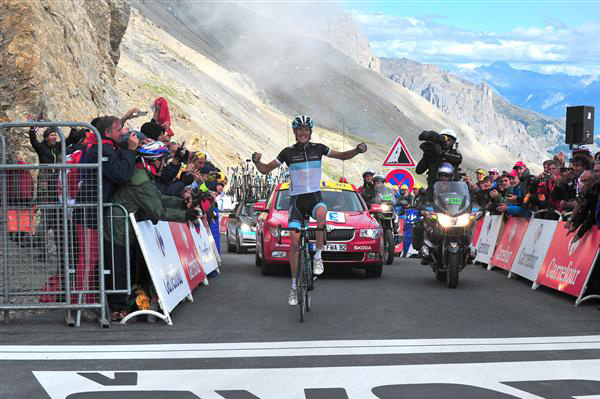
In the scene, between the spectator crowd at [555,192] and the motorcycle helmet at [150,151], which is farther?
the spectator crowd at [555,192]

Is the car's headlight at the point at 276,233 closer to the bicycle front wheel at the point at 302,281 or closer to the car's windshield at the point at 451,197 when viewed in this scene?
the car's windshield at the point at 451,197

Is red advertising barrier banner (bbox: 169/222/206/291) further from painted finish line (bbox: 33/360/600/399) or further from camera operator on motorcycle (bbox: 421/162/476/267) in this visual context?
painted finish line (bbox: 33/360/600/399)

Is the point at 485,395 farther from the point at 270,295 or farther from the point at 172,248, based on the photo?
the point at 270,295

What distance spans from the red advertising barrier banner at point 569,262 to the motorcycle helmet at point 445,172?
179 cm

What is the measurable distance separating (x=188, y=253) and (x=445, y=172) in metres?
4.20

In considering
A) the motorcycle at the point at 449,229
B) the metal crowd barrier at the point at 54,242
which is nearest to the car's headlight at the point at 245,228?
the motorcycle at the point at 449,229

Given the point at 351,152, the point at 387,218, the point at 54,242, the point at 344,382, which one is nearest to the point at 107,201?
the point at 54,242

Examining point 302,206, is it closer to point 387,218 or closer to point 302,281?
point 302,281

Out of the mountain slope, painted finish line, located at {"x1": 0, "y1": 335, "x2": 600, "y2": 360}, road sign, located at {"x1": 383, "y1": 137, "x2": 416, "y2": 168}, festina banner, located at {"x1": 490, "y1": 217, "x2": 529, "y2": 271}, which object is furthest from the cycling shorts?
the mountain slope

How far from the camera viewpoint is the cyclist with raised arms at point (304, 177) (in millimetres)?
11547

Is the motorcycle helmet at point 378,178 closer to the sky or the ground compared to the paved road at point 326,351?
closer to the sky

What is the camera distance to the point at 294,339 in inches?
A: 372

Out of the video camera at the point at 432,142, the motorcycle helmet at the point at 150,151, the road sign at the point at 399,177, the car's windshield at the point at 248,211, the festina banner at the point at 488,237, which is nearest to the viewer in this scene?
the motorcycle helmet at the point at 150,151

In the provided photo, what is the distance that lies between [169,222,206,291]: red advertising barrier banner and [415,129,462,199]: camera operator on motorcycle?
3789 mm
